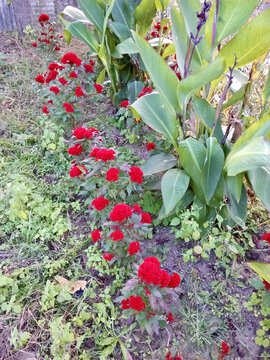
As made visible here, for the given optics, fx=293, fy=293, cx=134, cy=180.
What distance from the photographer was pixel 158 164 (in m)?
1.83

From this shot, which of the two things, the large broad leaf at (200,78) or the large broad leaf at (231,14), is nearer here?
the large broad leaf at (200,78)

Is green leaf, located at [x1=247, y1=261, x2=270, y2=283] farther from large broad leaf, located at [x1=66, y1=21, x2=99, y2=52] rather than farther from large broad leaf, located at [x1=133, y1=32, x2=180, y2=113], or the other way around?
large broad leaf, located at [x1=66, y1=21, x2=99, y2=52]

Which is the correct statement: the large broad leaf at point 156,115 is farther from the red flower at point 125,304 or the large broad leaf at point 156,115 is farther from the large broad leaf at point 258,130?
the red flower at point 125,304

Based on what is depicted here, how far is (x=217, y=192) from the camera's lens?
166cm

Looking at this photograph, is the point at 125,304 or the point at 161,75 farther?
the point at 161,75

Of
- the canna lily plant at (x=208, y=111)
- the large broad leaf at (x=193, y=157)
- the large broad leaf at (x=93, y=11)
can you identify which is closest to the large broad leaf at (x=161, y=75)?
the canna lily plant at (x=208, y=111)

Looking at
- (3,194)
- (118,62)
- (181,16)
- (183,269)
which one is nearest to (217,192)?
(183,269)

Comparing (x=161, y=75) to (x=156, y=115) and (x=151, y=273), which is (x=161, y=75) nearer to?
(x=156, y=115)

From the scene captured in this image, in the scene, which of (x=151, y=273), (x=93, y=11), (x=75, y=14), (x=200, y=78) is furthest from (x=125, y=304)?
(x=75, y=14)

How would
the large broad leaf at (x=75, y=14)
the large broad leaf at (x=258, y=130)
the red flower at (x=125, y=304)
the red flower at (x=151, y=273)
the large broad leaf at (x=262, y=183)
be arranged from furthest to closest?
1. the large broad leaf at (x=75, y=14)
2. the large broad leaf at (x=262, y=183)
3. the large broad leaf at (x=258, y=130)
4. the red flower at (x=125, y=304)
5. the red flower at (x=151, y=273)

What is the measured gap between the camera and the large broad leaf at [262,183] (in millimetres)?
1530

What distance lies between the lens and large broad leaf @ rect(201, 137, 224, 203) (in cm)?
156

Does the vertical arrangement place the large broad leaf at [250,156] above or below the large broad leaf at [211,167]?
above

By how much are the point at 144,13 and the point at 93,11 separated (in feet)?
1.50
